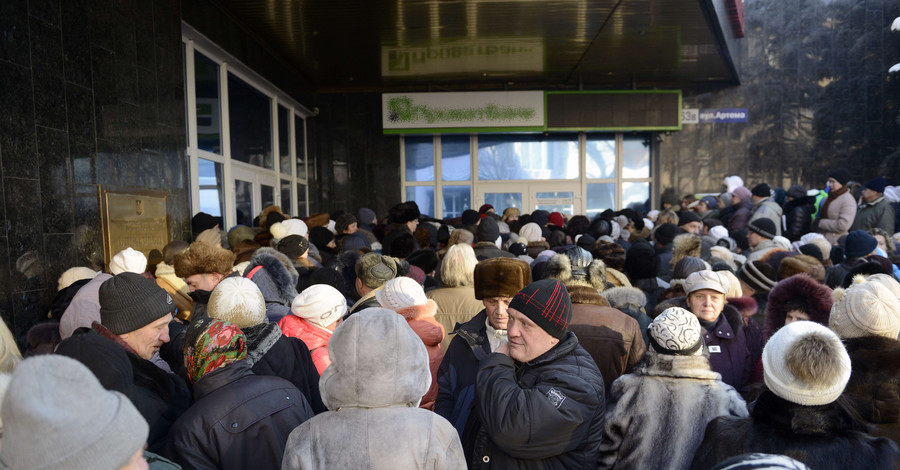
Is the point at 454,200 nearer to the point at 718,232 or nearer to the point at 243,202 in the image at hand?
the point at 243,202

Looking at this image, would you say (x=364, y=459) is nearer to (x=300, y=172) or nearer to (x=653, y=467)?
(x=653, y=467)

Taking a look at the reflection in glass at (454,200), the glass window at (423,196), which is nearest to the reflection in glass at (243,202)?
the glass window at (423,196)

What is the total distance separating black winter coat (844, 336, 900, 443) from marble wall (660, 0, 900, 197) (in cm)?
1263

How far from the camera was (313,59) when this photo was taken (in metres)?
11.7

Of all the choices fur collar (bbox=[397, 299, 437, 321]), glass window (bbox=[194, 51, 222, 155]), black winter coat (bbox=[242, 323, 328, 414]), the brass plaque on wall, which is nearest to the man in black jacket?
black winter coat (bbox=[242, 323, 328, 414])

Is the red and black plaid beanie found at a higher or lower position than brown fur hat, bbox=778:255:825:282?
higher

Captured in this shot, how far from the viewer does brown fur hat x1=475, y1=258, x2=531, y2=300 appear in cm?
314

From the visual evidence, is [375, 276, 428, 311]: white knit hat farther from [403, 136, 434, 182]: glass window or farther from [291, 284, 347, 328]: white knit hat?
[403, 136, 434, 182]: glass window

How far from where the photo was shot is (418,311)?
Answer: 352cm

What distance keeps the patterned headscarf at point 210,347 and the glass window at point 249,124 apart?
7.94m

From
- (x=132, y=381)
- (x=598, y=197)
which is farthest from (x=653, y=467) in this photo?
(x=598, y=197)

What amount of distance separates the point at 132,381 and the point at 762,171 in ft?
48.9

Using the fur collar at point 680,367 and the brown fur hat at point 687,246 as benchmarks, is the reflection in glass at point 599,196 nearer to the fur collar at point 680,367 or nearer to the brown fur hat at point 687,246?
the brown fur hat at point 687,246

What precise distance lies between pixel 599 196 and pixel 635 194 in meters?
0.86
